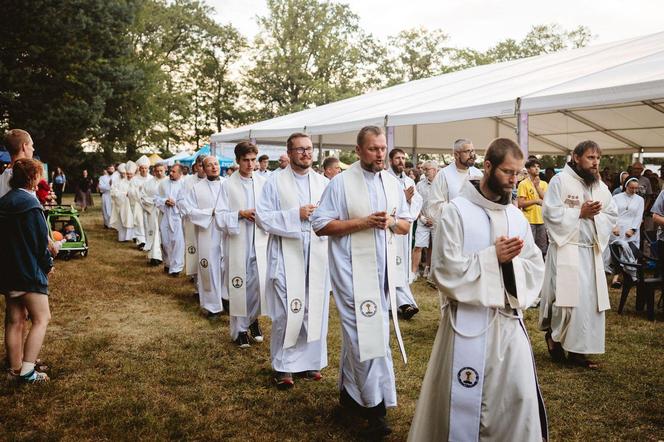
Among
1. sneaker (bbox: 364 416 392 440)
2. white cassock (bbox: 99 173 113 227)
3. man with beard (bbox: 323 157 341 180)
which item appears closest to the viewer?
sneaker (bbox: 364 416 392 440)

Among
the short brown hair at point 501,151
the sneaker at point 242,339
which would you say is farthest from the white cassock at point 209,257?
the short brown hair at point 501,151

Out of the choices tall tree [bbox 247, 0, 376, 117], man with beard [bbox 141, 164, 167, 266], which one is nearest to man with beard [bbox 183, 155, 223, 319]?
man with beard [bbox 141, 164, 167, 266]

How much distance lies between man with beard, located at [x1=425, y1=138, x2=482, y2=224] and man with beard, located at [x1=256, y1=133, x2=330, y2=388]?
10.6ft

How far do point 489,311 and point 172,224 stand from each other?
959cm

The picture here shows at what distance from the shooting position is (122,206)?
680 inches

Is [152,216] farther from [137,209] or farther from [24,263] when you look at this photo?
[24,263]

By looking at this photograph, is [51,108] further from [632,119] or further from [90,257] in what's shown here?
[632,119]

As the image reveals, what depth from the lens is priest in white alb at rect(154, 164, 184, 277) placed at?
37.8 ft

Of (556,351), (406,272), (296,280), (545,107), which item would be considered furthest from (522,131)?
(296,280)

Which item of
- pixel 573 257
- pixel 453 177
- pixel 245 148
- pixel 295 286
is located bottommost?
pixel 295 286

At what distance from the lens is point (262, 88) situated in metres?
45.5

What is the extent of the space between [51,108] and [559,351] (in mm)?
25519

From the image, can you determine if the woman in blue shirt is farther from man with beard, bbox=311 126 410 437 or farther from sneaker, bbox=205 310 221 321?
sneaker, bbox=205 310 221 321

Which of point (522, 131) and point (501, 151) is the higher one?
point (522, 131)
